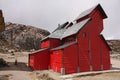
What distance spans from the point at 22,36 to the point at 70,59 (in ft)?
260

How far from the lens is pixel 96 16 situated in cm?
3538

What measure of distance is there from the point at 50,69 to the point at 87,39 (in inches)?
391

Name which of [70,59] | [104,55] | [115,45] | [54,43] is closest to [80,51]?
[70,59]

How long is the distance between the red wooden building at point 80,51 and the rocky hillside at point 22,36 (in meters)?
63.6

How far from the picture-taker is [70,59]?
30.4 m

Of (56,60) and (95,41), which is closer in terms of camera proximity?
(56,60)

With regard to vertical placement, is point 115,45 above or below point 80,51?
above

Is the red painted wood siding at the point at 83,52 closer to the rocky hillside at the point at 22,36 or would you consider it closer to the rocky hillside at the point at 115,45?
the rocky hillside at the point at 22,36

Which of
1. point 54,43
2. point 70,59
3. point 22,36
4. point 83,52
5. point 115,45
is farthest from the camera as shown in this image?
point 115,45

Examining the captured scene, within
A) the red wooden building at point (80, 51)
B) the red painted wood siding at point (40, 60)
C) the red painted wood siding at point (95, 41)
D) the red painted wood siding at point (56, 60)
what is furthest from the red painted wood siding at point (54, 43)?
the red painted wood siding at point (95, 41)

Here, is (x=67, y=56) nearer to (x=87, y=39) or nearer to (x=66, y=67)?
(x=66, y=67)

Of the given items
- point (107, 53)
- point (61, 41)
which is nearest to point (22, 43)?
point (61, 41)

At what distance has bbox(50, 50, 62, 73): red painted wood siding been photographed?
3090 cm

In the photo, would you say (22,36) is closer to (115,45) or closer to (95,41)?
(115,45)
